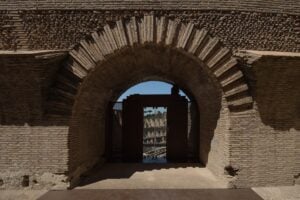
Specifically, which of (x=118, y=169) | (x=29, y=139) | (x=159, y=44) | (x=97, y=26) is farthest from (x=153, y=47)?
(x=118, y=169)

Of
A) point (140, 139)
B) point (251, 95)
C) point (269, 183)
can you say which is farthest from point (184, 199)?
point (140, 139)

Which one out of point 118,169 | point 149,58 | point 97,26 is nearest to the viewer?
point 97,26

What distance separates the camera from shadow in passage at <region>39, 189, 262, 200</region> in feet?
20.2

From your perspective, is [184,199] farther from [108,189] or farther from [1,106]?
[1,106]

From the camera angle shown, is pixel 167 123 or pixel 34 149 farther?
pixel 167 123

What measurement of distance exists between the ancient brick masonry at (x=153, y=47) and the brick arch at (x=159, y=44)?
2 cm

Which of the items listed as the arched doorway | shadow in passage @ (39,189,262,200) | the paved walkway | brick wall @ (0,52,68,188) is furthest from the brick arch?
the paved walkway

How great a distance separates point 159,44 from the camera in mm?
6930

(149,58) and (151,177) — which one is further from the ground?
(149,58)

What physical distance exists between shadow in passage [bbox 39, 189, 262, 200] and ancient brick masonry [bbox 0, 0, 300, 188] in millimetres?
378

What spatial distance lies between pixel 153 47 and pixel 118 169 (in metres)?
3.62

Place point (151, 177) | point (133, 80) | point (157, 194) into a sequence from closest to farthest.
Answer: point (157, 194) → point (151, 177) → point (133, 80)

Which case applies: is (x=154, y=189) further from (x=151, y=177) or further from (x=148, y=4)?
(x=148, y=4)

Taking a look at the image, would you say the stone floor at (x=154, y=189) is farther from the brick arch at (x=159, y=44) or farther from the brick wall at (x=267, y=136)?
the brick arch at (x=159, y=44)
